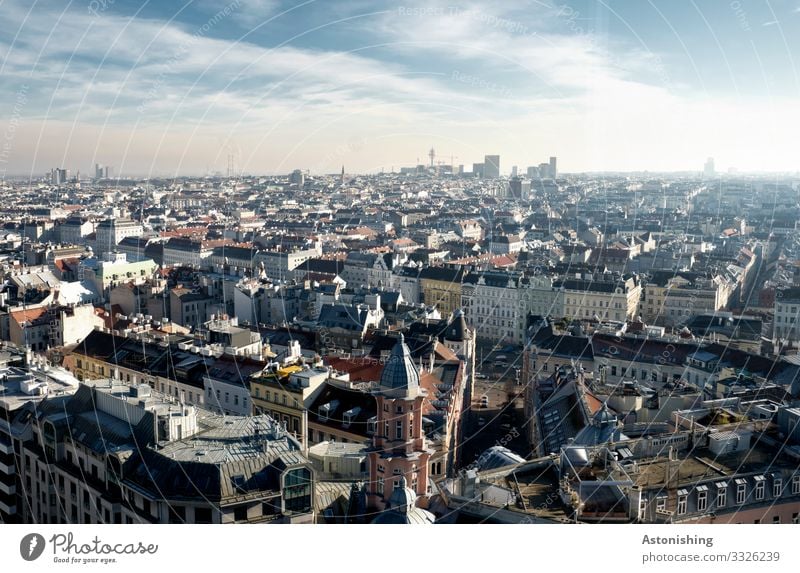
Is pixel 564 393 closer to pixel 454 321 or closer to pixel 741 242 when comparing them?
pixel 454 321

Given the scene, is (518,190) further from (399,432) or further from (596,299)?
(399,432)

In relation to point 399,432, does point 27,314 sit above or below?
below

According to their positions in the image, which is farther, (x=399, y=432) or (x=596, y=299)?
(x=596, y=299)

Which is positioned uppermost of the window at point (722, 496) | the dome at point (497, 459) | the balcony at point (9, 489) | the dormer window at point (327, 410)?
the window at point (722, 496)

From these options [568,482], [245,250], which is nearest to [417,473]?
[568,482]

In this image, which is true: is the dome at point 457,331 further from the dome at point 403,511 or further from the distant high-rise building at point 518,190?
the distant high-rise building at point 518,190

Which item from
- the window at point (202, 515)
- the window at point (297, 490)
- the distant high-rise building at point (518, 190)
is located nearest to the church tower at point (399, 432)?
the window at point (297, 490)

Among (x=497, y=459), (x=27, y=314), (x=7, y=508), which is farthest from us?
(x=27, y=314)

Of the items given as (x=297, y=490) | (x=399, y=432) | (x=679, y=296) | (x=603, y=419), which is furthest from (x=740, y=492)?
(x=679, y=296)
